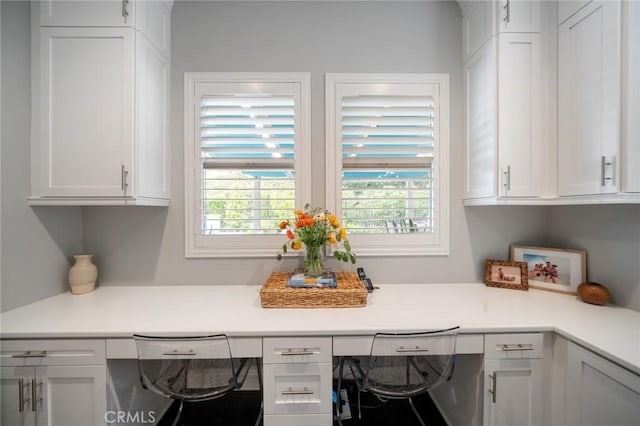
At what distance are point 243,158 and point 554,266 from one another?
2173mm

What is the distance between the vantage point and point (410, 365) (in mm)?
1180

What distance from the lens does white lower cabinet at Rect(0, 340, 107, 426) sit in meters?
1.11

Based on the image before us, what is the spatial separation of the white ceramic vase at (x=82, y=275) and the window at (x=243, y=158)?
593 millimetres

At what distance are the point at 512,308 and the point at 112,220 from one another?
2.55 meters

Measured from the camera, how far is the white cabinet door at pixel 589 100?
3.82 ft

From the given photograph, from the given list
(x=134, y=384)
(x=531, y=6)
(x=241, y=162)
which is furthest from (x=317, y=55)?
(x=134, y=384)

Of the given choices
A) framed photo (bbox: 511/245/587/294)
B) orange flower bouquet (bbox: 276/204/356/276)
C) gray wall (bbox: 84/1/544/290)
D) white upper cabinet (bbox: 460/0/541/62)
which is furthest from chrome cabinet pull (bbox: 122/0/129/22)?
framed photo (bbox: 511/245/587/294)

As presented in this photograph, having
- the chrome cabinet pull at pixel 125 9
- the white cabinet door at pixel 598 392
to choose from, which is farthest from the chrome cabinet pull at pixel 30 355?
the white cabinet door at pixel 598 392

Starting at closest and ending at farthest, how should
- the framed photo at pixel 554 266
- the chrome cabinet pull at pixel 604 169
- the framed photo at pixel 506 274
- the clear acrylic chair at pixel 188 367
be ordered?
1. the clear acrylic chair at pixel 188 367
2. the chrome cabinet pull at pixel 604 169
3. the framed photo at pixel 554 266
4. the framed photo at pixel 506 274

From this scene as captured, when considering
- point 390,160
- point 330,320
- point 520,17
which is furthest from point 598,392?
point 520,17

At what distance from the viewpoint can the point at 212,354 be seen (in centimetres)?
109

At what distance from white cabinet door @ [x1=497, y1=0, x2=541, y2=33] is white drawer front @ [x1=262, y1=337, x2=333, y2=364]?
2.00 m

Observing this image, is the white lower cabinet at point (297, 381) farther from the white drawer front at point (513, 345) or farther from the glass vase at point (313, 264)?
the white drawer front at point (513, 345)

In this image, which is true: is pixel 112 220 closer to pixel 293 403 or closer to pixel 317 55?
pixel 293 403
